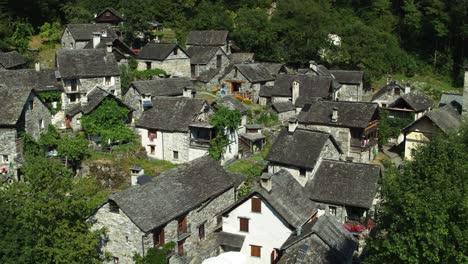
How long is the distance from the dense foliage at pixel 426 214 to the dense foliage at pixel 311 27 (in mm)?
49403

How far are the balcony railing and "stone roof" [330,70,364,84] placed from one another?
3916 centimetres

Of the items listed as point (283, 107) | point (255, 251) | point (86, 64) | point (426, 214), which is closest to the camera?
point (426, 214)

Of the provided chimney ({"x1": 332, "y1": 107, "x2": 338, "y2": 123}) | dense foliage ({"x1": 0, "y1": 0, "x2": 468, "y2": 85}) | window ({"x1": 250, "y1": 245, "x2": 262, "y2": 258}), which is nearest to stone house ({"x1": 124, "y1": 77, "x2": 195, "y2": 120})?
chimney ({"x1": 332, "y1": 107, "x2": 338, "y2": 123})

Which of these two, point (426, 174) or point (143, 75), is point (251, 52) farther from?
point (426, 174)

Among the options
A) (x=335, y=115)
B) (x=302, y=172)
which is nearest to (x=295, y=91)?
(x=335, y=115)

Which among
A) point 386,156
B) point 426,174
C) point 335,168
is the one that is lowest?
point 386,156

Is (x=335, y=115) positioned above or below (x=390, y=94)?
above

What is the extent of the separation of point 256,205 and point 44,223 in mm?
11800

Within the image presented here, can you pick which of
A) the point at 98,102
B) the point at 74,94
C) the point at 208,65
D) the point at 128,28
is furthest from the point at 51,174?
the point at 128,28

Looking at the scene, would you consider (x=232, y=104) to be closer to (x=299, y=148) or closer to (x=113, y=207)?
(x=299, y=148)

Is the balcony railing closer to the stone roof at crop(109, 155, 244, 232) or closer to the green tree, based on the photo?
the stone roof at crop(109, 155, 244, 232)

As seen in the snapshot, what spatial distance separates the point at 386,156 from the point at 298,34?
101ft

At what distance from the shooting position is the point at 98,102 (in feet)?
152

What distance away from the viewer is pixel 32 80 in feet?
163
